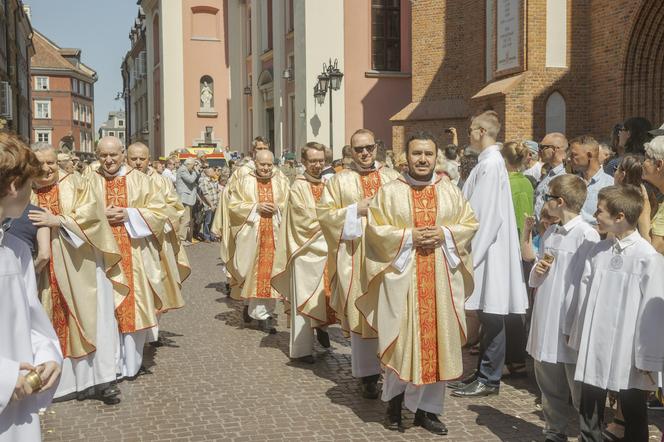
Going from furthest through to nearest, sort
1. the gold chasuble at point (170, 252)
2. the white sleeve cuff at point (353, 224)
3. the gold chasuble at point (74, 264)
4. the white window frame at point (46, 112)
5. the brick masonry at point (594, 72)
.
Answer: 1. the white window frame at point (46, 112)
2. the brick masonry at point (594, 72)
3. the gold chasuble at point (170, 252)
4. the white sleeve cuff at point (353, 224)
5. the gold chasuble at point (74, 264)

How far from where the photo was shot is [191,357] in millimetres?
7348

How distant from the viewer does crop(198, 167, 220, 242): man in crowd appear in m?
18.8

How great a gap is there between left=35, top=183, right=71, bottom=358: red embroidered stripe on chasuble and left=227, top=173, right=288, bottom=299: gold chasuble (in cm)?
293

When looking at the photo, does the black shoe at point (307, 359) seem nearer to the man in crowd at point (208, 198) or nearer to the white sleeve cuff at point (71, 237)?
the white sleeve cuff at point (71, 237)

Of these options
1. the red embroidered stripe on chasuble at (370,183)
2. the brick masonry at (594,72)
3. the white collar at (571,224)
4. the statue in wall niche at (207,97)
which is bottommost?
the white collar at (571,224)

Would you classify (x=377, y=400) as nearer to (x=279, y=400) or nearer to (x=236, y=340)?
(x=279, y=400)

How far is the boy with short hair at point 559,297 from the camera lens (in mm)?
4578

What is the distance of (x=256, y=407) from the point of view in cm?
575

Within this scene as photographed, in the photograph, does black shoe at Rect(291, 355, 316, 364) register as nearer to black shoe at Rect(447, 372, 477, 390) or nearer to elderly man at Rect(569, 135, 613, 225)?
black shoe at Rect(447, 372, 477, 390)

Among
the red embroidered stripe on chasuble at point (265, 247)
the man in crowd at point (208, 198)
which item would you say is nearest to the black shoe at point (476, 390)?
the red embroidered stripe on chasuble at point (265, 247)

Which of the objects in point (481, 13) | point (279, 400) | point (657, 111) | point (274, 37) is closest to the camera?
point (279, 400)

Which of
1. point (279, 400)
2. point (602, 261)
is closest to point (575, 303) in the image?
point (602, 261)

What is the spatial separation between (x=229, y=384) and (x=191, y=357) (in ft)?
3.55

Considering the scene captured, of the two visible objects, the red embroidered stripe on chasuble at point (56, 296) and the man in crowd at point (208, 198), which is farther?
the man in crowd at point (208, 198)
